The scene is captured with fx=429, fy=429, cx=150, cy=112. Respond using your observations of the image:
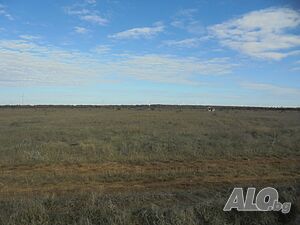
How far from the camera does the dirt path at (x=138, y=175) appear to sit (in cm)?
1208

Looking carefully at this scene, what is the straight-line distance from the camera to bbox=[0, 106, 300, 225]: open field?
7195mm

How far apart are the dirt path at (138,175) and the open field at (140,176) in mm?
28

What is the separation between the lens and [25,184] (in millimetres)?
12430

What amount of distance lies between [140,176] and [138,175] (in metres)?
0.12

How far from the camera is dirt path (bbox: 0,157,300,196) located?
1208cm

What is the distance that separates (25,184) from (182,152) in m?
7.35

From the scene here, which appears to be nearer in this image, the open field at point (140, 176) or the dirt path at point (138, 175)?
the open field at point (140, 176)

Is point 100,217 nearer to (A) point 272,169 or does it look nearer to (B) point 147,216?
(B) point 147,216

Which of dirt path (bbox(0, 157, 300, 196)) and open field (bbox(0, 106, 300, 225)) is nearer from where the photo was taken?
open field (bbox(0, 106, 300, 225))

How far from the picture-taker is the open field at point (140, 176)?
Result: 7.20m

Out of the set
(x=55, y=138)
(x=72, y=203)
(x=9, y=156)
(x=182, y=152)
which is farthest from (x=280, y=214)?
(x=55, y=138)

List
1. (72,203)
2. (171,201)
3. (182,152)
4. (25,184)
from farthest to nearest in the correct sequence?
(182,152), (25,184), (171,201), (72,203)

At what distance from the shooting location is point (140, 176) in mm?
13414

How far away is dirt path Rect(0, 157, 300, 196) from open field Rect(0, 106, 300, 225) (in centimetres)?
3
